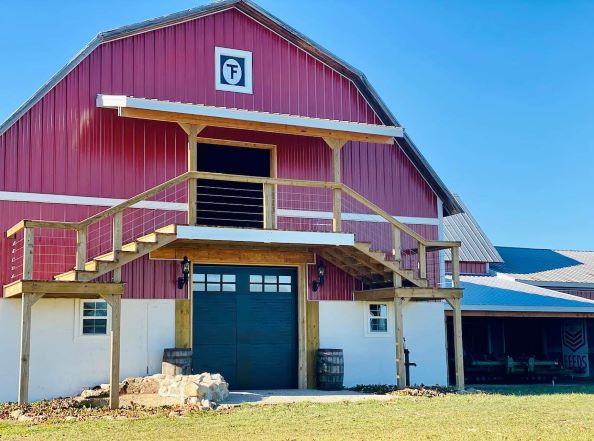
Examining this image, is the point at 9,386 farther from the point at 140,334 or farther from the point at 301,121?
the point at 301,121

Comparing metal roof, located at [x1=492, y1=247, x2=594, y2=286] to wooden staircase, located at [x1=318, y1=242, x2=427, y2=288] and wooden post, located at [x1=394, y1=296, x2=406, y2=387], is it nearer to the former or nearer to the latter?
wooden staircase, located at [x1=318, y1=242, x2=427, y2=288]

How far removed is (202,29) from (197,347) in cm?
701

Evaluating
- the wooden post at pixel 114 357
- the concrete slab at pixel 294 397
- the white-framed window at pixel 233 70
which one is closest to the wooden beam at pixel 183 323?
the concrete slab at pixel 294 397

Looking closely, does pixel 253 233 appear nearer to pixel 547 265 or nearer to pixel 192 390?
pixel 192 390

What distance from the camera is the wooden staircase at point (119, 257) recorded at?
14914 millimetres

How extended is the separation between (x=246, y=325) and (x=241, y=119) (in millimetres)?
4753

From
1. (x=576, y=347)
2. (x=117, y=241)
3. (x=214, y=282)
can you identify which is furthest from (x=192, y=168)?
(x=576, y=347)

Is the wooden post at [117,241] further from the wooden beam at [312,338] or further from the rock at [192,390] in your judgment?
the wooden beam at [312,338]

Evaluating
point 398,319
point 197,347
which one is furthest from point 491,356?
point 197,347

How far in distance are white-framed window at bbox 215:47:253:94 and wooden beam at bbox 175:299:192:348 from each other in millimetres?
4859

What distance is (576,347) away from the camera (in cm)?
2767

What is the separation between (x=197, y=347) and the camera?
18172mm

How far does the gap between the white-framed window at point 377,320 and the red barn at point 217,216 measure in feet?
0.16

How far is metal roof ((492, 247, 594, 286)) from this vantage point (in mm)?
28297
